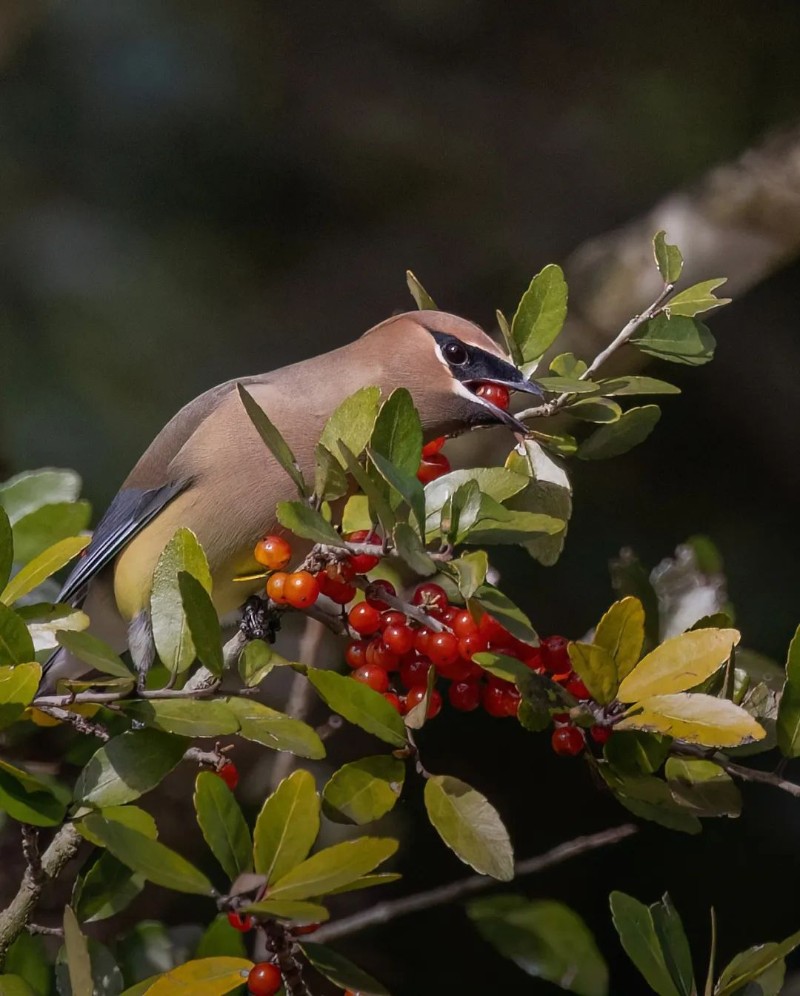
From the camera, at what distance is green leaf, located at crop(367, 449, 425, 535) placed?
84cm

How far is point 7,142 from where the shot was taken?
2.40 metres

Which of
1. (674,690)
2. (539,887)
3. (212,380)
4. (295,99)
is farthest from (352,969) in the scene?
(295,99)

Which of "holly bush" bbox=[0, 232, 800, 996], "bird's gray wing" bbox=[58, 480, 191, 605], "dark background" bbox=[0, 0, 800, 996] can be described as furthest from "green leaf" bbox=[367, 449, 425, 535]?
"dark background" bbox=[0, 0, 800, 996]

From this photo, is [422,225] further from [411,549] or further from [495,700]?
[411,549]

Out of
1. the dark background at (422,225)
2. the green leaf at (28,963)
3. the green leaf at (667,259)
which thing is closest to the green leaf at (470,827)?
the green leaf at (28,963)

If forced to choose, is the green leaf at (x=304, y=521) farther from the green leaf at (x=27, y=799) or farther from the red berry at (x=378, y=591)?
the green leaf at (x=27, y=799)

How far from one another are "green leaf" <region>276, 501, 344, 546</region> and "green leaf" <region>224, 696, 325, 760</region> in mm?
132

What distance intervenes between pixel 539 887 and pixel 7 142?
5.48 ft

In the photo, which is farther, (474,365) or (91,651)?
(474,365)

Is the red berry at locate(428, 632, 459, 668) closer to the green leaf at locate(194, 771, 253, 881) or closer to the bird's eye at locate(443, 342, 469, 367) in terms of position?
the green leaf at locate(194, 771, 253, 881)

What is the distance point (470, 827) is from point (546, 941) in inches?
15.8

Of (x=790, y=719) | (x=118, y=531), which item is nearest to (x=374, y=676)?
(x=790, y=719)

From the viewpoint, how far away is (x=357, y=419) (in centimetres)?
94

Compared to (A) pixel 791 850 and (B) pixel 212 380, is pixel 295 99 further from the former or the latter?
(A) pixel 791 850
